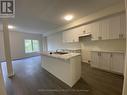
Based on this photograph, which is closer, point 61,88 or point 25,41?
point 61,88

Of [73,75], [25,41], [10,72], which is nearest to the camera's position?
[73,75]

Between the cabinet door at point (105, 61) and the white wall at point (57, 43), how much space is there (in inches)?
89.4

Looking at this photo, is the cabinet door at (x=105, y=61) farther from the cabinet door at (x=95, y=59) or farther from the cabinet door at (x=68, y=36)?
the cabinet door at (x=68, y=36)

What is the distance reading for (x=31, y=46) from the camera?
8.79m

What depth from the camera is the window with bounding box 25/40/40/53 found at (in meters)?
8.35

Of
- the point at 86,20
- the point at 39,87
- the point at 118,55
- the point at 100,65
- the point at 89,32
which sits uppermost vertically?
the point at 86,20

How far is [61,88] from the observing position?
7.57 ft

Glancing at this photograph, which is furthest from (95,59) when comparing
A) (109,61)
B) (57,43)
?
(57,43)

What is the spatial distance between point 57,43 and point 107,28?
5.20 m

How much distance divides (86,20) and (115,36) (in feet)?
5.01

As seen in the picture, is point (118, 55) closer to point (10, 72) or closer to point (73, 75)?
point (73, 75)

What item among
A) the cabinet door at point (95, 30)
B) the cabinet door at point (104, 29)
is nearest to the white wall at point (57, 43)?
the cabinet door at point (95, 30)

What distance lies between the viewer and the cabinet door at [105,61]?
3.43 metres

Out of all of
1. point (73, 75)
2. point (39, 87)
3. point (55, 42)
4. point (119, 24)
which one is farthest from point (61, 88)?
point (55, 42)
